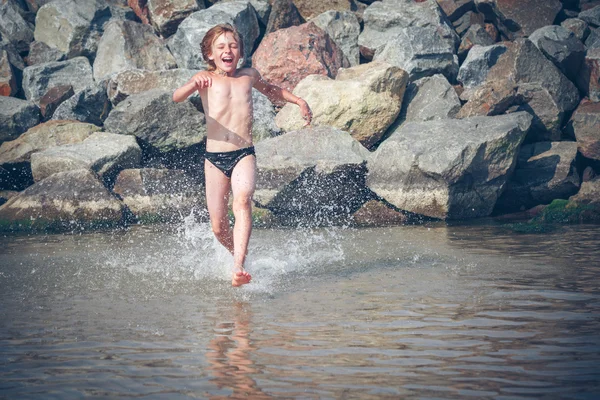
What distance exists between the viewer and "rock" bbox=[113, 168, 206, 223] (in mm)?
11953

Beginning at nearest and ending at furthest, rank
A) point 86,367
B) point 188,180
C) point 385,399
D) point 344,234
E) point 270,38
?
1. point 385,399
2. point 86,367
3. point 344,234
4. point 188,180
5. point 270,38

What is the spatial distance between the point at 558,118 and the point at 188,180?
21.3 ft

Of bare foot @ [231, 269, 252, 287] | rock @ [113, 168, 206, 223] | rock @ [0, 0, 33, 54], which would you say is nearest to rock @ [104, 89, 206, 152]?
rock @ [113, 168, 206, 223]

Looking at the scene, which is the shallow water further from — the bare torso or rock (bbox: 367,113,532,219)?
rock (bbox: 367,113,532,219)

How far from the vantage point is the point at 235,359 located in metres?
4.12

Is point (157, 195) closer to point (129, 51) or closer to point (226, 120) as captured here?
point (129, 51)

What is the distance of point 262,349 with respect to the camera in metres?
4.31

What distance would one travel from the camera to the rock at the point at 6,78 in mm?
16078

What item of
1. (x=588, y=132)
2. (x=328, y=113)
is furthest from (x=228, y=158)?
(x=588, y=132)

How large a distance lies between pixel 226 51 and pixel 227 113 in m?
0.54

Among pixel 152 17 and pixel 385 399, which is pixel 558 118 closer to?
pixel 152 17

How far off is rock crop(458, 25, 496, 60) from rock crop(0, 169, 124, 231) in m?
8.34

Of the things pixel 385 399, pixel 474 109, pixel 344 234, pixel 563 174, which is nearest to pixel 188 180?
pixel 344 234

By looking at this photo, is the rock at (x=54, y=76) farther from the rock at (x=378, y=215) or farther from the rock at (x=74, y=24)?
the rock at (x=378, y=215)
